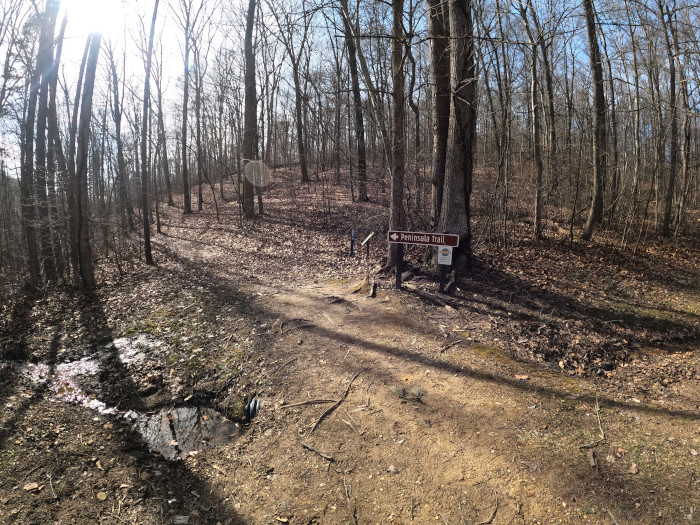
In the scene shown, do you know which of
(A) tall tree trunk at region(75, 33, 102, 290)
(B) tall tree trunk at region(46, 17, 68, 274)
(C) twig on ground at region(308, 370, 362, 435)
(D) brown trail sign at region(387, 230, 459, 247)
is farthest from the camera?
(B) tall tree trunk at region(46, 17, 68, 274)

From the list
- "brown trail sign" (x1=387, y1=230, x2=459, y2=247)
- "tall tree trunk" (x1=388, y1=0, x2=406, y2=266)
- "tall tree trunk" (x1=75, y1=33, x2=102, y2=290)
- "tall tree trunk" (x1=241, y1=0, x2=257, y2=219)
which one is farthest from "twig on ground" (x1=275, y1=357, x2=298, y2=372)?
"tall tree trunk" (x1=241, y1=0, x2=257, y2=219)

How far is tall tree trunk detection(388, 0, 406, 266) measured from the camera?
8164mm

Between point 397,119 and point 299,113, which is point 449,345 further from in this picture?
point 299,113

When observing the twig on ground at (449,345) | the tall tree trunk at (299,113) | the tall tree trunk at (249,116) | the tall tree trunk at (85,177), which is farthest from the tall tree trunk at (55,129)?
the twig on ground at (449,345)

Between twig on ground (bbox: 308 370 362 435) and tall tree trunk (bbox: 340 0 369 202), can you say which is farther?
tall tree trunk (bbox: 340 0 369 202)

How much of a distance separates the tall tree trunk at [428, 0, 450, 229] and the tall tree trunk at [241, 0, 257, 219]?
10668mm

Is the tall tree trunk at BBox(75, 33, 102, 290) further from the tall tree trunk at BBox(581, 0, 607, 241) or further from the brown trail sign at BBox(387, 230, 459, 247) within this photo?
the tall tree trunk at BBox(581, 0, 607, 241)

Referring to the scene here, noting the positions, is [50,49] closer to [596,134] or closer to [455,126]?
[455,126]

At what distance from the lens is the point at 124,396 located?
552cm

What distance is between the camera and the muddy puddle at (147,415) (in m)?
4.61

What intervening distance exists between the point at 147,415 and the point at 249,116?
50.4ft

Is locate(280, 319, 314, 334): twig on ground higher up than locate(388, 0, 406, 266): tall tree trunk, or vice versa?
locate(388, 0, 406, 266): tall tree trunk

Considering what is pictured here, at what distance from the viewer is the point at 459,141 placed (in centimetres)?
802

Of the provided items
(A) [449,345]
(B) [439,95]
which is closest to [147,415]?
(A) [449,345]
